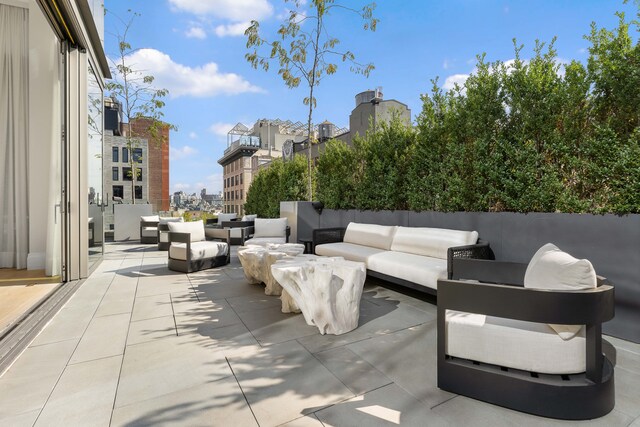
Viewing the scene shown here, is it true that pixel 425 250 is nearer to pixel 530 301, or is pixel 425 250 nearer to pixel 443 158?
pixel 443 158

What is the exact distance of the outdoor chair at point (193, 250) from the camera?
539cm

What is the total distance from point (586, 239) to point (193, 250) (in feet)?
17.9

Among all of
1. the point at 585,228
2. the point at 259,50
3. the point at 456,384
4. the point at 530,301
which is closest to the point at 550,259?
the point at 530,301

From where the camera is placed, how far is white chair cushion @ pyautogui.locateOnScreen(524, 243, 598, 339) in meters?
1.69

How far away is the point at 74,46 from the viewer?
4457 mm

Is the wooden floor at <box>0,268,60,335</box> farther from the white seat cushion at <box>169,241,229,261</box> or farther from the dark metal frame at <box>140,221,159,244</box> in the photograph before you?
the dark metal frame at <box>140,221,159,244</box>

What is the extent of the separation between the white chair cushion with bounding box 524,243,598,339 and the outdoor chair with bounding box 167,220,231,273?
499 centimetres

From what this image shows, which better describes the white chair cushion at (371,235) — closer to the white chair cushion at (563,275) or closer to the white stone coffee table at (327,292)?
the white stone coffee table at (327,292)

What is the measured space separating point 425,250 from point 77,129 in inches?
207

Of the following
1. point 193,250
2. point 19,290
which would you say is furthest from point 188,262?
point 19,290

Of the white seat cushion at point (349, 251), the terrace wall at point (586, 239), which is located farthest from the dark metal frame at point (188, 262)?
the terrace wall at point (586, 239)

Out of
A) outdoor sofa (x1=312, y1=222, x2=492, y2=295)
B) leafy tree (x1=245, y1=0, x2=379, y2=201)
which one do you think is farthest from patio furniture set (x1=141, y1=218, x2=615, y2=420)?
leafy tree (x1=245, y1=0, x2=379, y2=201)

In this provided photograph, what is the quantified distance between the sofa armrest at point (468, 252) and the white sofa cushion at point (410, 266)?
0.53 feet

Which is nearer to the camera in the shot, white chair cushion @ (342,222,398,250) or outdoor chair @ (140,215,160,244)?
white chair cushion @ (342,222,398,250)
